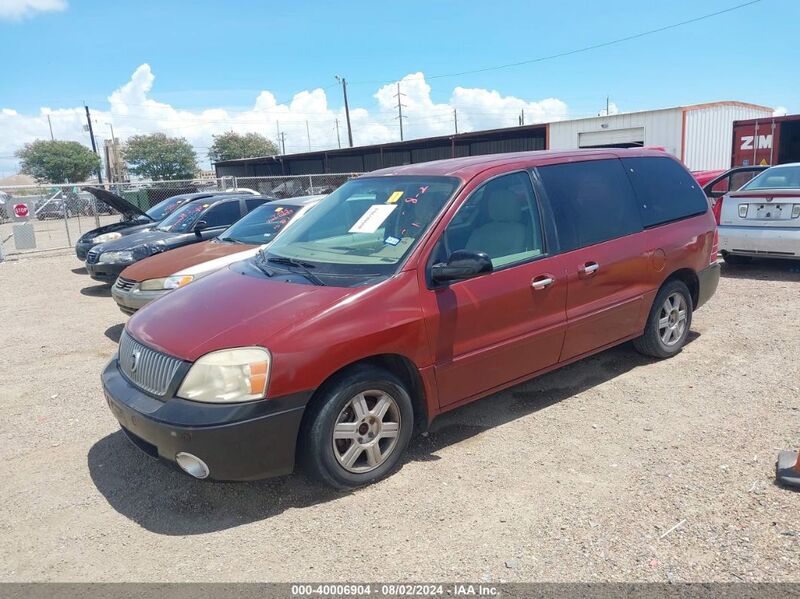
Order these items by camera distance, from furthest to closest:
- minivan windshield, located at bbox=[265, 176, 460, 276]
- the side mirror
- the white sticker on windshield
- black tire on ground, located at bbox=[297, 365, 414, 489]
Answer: the white sticker on windshield < minivan windshield, located at bbox=[265, 176, 460, 276] < the side mirror < black tire on ground, located at bbox=[297, 365, 414, 489]

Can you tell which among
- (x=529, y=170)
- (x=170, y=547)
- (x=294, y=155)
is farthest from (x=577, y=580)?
(x=294, y=155)

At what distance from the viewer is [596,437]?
4.04m

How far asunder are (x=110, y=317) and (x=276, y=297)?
5.84 meters

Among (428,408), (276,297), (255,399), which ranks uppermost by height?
(276,297)

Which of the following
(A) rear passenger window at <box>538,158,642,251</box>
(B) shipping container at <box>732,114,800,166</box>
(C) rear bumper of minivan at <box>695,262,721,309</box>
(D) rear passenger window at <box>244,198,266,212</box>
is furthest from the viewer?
(B) shipping container at <box>732,114,800,166</box>

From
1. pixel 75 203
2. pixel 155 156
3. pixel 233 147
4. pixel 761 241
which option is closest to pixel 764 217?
pixel 761 241

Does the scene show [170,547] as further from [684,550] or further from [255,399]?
[684,550]

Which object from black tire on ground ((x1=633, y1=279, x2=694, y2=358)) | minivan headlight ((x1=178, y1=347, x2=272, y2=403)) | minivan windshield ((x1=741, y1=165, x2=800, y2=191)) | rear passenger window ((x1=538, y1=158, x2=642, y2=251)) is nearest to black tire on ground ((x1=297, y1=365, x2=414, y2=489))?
minivan headlight ((x1=178, y1=347, x2=272, y2=403))

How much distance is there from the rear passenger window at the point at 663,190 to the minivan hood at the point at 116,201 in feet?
29.4

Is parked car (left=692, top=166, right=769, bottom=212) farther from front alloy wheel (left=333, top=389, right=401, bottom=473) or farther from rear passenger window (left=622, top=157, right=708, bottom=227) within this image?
front alloy wheel (left=333, top=389, right=401, bottom=473)

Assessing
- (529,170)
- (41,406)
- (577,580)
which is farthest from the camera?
(41,406)

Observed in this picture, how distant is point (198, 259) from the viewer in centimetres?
700

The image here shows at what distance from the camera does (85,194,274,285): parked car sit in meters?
9.25

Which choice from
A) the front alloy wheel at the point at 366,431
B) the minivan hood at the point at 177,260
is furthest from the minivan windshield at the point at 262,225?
the front alloy wheel at the point at 366,431
